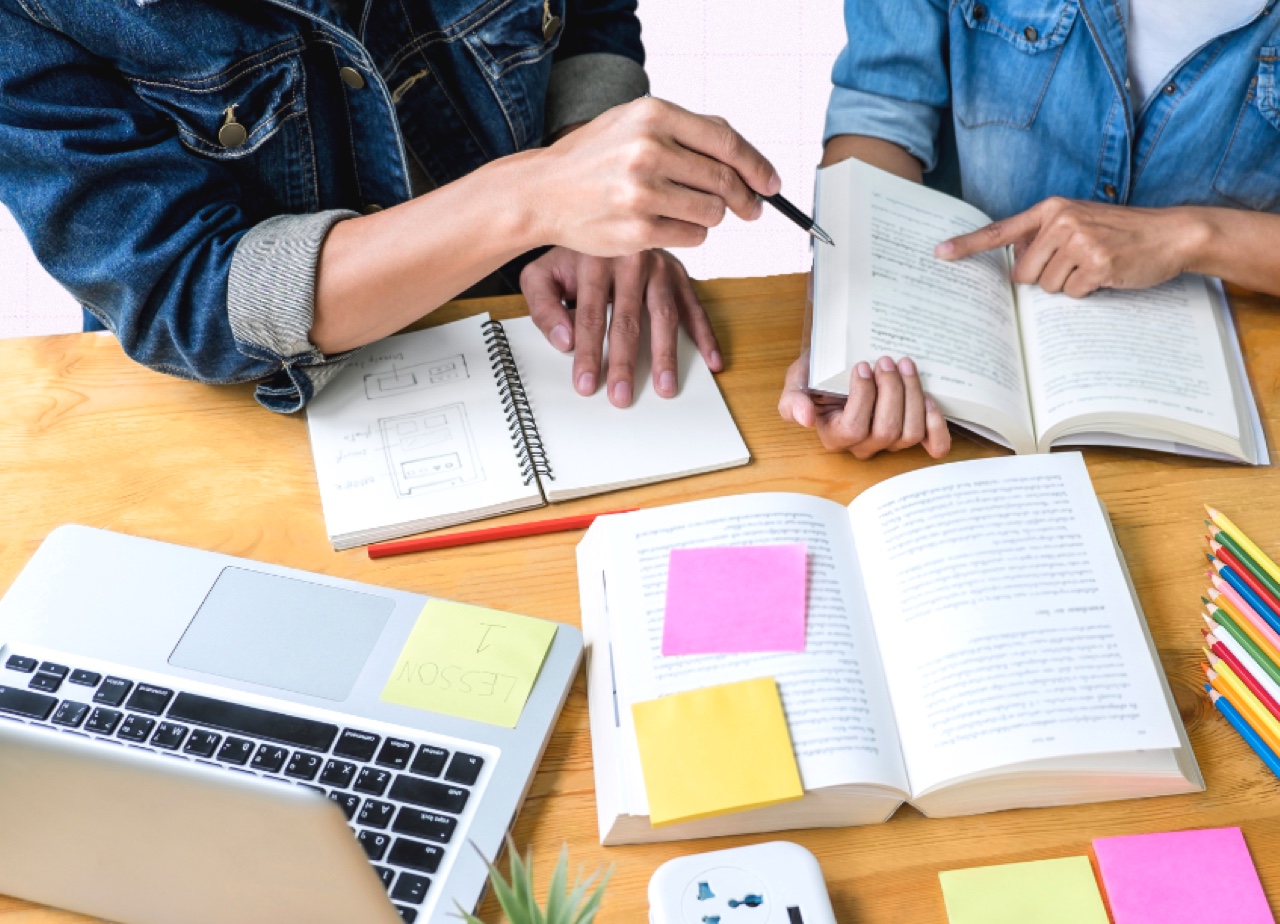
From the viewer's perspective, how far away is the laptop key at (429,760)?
2.38 feet

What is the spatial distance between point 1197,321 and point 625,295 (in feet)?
1.72

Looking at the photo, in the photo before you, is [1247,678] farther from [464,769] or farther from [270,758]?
[270,758]

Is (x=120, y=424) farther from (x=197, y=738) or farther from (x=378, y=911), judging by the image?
(x=378, y=911)

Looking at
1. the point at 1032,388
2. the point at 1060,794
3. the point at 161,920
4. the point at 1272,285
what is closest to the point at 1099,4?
the point at 1272,285

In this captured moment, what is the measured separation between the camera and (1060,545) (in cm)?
81

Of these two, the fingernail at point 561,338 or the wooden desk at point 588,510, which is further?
the fingernail at point 561,338

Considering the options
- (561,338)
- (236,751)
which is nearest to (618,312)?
(561,338)

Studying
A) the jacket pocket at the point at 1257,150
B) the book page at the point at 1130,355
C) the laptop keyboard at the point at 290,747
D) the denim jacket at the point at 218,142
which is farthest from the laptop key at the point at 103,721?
the jacket pocket at the point at 1257,150

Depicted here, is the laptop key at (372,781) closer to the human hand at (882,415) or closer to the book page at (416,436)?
the book page at (416,436)

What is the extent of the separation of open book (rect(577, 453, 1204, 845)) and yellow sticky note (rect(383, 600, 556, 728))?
5 centimetres

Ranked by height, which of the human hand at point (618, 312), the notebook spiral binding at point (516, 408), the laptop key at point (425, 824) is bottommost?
the laptop key at point (425, 824)

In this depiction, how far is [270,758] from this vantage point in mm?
730

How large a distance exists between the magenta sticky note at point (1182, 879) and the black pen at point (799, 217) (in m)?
0.54

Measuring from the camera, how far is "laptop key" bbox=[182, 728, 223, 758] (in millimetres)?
732
